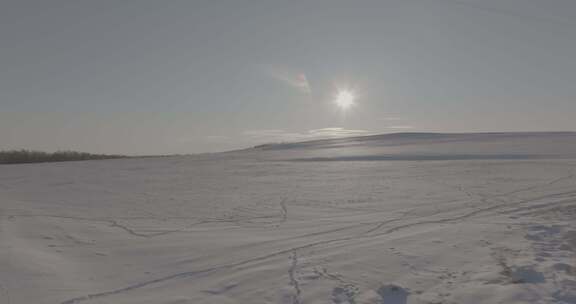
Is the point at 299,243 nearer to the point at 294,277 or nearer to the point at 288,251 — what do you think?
the point at 288,251

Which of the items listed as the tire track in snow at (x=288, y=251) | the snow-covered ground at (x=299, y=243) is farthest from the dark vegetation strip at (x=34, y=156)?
the tire track in snow at (x=288, y=251)

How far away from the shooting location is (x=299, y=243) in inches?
148

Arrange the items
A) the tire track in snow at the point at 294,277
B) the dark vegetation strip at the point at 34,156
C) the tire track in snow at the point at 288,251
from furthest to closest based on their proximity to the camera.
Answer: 1. the dark vegetation strip at the point at 34,156
2. the tire track in snow at the point at 288,251
3. the tire track in snow at the point at 294,277

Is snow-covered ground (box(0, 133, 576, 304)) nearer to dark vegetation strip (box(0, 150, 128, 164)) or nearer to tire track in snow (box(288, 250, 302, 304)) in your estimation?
tire track in snow (box(288, 250, 302, 304))

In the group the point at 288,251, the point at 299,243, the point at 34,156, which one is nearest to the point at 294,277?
the point at 288,251

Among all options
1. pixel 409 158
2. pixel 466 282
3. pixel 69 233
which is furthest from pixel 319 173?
pixel 466 282

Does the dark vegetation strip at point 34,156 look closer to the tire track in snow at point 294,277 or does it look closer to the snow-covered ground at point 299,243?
the snow-covered ground at point 299,243

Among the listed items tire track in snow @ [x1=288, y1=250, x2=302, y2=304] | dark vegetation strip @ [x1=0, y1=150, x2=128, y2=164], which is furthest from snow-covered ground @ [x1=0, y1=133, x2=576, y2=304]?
dark vegetation strip @ [x1=0, y1=150, x2=128, y2=164]

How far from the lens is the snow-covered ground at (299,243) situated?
8.83 feet

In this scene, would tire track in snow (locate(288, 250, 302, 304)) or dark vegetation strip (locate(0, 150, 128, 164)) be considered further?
dark vegetation strip (locate(0, 150, 128, 164))

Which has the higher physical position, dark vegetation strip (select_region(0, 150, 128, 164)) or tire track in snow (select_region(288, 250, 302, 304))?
dark vegetation strip (select_region(0, 150, 128, 164))

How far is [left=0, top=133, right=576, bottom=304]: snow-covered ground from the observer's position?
2691 millimetres

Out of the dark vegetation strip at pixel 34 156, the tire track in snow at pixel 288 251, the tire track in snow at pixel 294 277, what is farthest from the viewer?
the dark vegetation strip at pixel 34 156

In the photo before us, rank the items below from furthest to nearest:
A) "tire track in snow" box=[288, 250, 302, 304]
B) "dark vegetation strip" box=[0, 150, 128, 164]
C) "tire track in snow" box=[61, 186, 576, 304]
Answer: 1. "dark vegetation strip" box=[0, 150, 128, 164]
2. "tire track in snow" box=[61, 186, 576, 304]
3. "tire track in snow" box=[288, 250, 302, 304]
